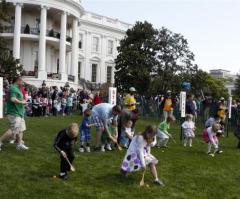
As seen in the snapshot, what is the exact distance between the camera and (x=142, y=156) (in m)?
9.94

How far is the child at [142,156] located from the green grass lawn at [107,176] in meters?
0.28

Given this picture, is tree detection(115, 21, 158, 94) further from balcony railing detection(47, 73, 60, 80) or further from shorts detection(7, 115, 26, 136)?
shorts detection(7, 115, 26, 136)

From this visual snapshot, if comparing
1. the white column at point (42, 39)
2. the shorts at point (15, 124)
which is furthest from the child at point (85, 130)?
the white column at point (42, 39)

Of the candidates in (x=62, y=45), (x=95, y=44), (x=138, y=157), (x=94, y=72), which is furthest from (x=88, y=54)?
(x=138, y=157)

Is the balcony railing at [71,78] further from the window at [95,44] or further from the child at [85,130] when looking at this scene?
the child at [85,130]

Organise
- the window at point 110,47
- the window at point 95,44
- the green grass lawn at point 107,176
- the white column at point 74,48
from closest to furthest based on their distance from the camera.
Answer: the green grass lawn at point 107,176 → the white column at point 74,48 → the window at point 95,44 → the window at point 110,47

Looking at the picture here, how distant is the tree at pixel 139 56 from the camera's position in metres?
46.2

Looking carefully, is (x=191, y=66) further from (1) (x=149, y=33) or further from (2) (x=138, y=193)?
(2) (x=138, y=193)

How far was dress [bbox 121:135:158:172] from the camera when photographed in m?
9.98

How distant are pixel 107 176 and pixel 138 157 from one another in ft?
2.91

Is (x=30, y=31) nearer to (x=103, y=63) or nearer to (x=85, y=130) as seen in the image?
(x=103, y=63)

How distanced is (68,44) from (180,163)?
40.4 meters

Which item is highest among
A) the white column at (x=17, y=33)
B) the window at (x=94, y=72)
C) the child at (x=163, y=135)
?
the white column at (x=17, y=33)

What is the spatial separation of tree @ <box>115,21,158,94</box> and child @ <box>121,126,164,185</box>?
3564 centimetres
